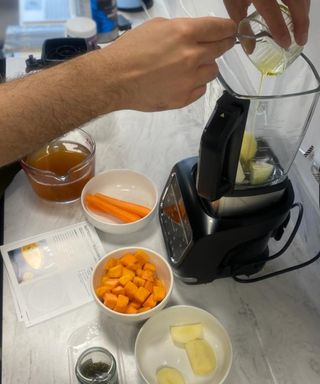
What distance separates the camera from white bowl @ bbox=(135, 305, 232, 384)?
0.66 meters

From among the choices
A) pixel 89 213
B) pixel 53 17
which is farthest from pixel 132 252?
pixel 53 17

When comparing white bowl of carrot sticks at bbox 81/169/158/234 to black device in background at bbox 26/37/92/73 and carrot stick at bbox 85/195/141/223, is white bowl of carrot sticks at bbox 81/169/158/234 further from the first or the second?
black device in background at bbox 26/37/92/73

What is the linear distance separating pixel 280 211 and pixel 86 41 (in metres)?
0.70

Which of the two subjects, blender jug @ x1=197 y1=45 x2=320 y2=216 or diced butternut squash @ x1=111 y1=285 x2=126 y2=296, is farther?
diced butternut squash @ x1=111 y1=285 x2=126 y2=296

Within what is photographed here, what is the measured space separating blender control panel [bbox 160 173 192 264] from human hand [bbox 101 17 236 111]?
0.60ft

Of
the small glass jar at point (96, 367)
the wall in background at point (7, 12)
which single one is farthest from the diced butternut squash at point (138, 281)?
the wall in background at point (7, 12)

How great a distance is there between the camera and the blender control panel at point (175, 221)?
718mm

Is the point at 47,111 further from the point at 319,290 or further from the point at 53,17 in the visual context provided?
the point at 53,17

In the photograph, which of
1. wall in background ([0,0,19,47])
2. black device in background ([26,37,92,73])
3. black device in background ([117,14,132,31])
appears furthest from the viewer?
wall in background ([0,0,19,47])

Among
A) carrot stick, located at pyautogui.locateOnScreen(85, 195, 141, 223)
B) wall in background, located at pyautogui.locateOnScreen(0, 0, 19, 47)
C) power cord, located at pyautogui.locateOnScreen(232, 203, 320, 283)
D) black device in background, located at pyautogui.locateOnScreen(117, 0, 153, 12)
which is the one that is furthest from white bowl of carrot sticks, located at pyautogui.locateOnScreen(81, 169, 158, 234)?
wall in background, located at pyautogui.locateOnScreen(0, 0, 19, 47)

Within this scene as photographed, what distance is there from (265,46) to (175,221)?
0.31 m

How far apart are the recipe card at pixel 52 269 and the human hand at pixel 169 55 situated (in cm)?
31

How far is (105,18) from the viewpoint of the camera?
1.29 metres

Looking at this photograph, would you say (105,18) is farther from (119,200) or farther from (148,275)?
(148,275)
